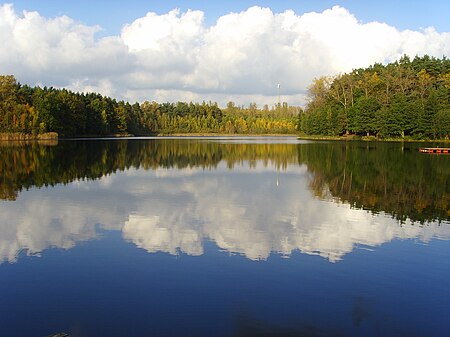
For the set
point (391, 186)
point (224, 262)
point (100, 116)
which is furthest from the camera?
point (100, 116)

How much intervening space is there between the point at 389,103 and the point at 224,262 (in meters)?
76.8

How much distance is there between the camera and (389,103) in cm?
7906

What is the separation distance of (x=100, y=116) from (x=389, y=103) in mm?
70797

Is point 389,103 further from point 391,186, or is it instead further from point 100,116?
point 100,116

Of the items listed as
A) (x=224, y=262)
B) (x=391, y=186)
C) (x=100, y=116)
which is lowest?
(x=224, y=262)

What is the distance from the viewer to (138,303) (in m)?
7.48

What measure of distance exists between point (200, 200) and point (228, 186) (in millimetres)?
4188

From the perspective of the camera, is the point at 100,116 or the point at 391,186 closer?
the point at 391,186

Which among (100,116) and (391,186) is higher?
(100,116)

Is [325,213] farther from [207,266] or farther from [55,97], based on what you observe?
[55,97]

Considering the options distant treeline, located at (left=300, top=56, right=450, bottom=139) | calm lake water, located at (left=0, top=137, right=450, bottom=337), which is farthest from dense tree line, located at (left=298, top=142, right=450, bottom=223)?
distant treeline, located at (left=300, top=56, right=450, bottom=139)

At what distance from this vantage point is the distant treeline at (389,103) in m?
70.8

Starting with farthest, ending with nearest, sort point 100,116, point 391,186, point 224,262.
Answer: point 100,116 → point 391,186 → point 224,262

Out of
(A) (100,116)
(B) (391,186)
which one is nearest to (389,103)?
(B) (391,186)
